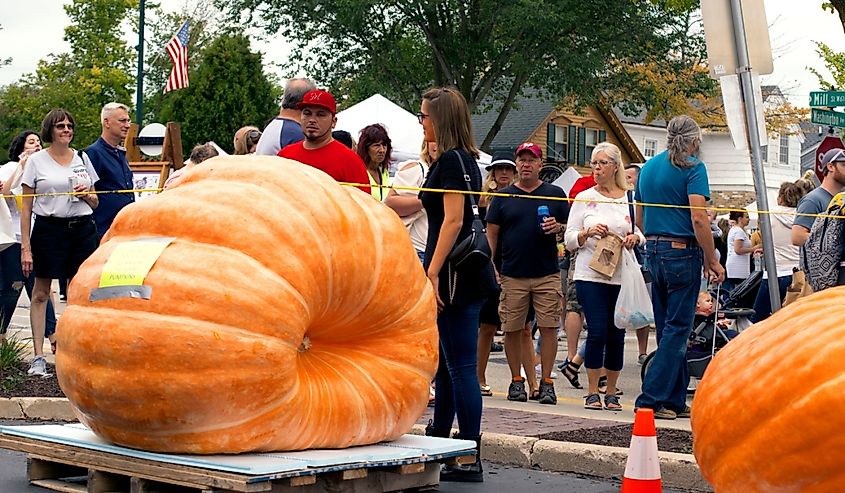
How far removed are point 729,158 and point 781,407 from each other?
208 feet

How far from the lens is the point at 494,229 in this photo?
997 cm

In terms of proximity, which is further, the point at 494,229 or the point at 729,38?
the point at 494,229

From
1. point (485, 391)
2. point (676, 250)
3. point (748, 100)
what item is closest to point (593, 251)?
point (676, 250)

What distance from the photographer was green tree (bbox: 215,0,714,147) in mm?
37219

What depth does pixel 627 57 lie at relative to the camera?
39.8 m

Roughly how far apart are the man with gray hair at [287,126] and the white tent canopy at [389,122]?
377 inches

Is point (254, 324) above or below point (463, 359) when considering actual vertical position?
above

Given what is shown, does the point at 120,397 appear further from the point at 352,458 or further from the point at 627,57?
the point at 627,57

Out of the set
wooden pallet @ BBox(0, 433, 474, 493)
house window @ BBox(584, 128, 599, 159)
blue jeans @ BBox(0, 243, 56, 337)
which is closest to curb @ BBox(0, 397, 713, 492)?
wooden pallet @ BBox(0, 433, 474, 493)

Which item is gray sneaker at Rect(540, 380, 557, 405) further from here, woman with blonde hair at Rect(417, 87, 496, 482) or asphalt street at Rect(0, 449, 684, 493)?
woman with blonde hair at Rect(417, 87, 496, 482)

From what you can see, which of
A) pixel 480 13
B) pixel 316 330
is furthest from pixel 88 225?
pixel 480 13

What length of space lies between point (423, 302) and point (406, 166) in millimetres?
3865

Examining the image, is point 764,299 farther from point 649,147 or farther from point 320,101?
point 649,147

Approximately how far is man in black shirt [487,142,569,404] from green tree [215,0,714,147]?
26.8 meters
